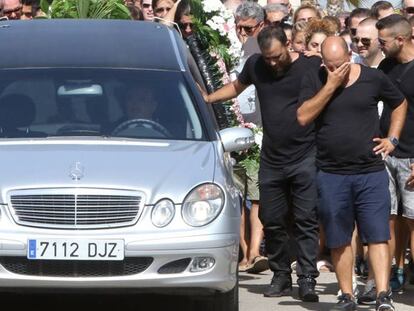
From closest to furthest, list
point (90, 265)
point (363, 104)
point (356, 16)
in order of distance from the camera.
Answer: point (90, 265) < point (363, 104) < point (356, 16)

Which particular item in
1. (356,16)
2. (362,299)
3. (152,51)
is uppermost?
(152,51)

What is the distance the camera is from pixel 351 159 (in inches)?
366

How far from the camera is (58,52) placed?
31.4 feet

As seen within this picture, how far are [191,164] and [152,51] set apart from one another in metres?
1.47

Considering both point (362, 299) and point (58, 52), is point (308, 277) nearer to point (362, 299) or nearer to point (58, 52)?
point (362, 299)

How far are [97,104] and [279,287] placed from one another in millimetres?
2325

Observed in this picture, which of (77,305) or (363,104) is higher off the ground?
(363,104)

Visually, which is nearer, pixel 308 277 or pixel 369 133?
pixel 369 133

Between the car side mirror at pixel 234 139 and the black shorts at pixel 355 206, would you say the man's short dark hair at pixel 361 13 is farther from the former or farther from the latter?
the car side mirror at pixel 234 139

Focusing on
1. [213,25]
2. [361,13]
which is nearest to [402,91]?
[213,25]

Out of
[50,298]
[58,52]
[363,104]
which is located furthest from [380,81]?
[50,298]

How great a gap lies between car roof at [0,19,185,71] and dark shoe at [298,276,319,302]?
1.99 metres

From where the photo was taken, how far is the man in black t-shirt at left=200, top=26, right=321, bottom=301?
34.1ft

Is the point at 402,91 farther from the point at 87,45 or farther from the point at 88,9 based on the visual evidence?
the point at 88,9
